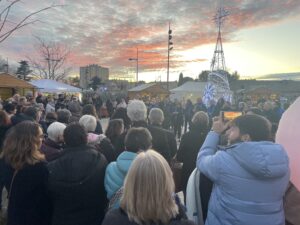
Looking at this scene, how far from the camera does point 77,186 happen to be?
10.5ft

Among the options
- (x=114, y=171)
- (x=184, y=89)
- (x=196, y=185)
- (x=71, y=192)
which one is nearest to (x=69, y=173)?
(x=71, y=192)

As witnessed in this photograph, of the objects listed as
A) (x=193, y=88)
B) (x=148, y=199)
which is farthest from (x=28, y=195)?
(x=193, y=88)

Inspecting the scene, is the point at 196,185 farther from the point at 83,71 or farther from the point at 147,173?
the point at 83,71

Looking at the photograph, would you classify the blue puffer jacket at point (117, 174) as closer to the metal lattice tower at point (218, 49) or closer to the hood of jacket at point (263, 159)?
the hood of jacket at point (263, 159)

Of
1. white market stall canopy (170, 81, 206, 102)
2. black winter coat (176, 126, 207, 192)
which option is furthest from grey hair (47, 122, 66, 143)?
white market stall canopy (170, 81, 206, 102)

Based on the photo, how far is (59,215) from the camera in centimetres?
329

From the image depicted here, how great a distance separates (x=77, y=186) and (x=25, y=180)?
49cm

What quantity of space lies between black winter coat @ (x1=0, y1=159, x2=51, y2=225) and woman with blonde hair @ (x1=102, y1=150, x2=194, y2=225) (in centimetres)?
147

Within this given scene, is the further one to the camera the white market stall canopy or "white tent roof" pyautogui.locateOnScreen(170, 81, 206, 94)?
"white tent roof" pyautogui.locateOnScreen(170, 81, 206, 94)

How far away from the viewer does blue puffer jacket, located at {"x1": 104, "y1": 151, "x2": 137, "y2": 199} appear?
10.4 ft

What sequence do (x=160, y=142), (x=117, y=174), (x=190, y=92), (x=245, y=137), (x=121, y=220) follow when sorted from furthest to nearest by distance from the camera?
(x=190, y=92)
(x=160, y=142)
(x=117, y=174)
(x=245, y=137)
(x=121, y=220)

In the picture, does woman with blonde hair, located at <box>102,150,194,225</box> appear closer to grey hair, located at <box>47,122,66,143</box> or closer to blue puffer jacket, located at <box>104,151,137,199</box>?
blue puffer jacket, located at <box>104,151,137,199</box>

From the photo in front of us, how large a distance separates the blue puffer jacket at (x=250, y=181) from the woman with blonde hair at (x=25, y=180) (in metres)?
1.60

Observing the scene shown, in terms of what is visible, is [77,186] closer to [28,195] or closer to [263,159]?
[28,195]
